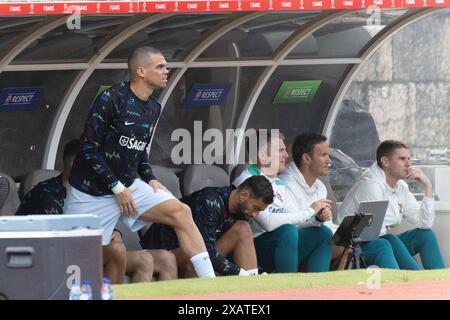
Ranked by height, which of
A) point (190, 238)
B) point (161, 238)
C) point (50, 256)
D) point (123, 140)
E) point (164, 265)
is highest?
point (123, 140)

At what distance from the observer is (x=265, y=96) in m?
13.3

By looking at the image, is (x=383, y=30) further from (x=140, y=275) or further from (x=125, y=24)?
(x=140, y=275)

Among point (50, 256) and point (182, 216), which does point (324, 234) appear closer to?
point (182, 216)

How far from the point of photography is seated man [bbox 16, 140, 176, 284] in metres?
9.74

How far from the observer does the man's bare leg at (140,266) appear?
9.94 meters

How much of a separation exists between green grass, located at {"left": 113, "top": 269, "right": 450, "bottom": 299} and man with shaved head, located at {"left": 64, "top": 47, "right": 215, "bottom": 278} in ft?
1.37

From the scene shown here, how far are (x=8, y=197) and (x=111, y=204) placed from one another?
46.7 inches

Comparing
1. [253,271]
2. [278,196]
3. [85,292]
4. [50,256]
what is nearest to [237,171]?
[278,196]

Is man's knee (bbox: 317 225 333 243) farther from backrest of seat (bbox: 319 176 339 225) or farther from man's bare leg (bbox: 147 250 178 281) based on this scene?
man's bare leg (bbox: 147 250 178 281)

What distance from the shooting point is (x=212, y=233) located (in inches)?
405

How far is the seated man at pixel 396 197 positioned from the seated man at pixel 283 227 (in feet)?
2.55

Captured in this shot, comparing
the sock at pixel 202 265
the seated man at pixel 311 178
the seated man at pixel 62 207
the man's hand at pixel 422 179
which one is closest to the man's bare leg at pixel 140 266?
the seated man at pixel 62 207

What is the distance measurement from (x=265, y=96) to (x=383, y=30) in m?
1.29

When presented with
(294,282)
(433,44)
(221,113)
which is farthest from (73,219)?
(433,44)
